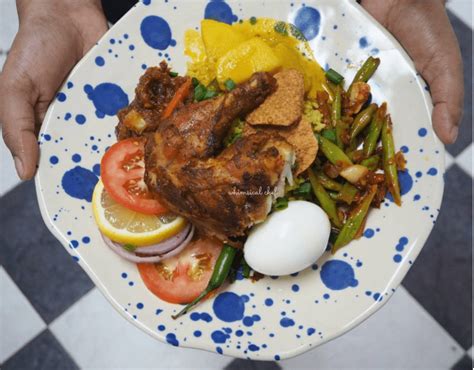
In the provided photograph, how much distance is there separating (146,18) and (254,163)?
3.57ft

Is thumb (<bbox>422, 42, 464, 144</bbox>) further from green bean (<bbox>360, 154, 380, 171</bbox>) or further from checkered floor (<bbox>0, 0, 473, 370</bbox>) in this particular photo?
checkered floor (<bbox>0, 0, 473, 370</bbox>)

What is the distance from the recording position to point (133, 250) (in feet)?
→ 7.11

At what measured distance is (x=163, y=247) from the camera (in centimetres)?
217

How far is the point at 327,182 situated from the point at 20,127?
5.20 feet

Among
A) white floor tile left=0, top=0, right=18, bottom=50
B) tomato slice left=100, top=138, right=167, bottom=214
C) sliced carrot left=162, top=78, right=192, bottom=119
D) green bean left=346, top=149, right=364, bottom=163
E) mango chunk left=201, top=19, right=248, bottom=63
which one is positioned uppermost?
white floor tile left=0, top=0, right=18, bottom=50

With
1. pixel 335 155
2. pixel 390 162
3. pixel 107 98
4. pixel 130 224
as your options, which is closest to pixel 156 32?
pixel 107 98

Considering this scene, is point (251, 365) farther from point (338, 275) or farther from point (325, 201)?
point (325, 201)

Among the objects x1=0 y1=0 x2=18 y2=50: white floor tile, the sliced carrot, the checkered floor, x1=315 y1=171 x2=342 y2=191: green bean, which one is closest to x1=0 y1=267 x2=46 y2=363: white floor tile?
the checkered floor

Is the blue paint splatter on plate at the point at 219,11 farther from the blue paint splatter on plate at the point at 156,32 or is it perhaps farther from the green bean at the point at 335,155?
the green bean at the point at 335,155

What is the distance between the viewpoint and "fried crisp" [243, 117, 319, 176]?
2219mm

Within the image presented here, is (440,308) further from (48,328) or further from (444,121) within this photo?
(48,328)

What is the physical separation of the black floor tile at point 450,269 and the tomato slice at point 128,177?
2.11m

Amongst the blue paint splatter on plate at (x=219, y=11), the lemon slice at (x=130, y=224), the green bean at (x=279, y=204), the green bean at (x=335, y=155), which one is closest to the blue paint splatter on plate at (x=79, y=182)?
the lemon slice at (x=130, y=224)

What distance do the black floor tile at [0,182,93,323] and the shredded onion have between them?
221cm
